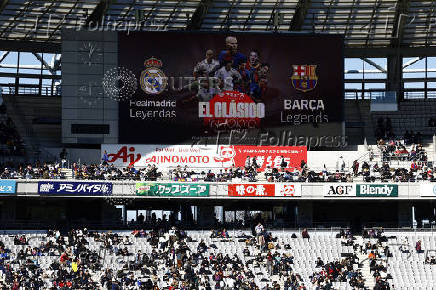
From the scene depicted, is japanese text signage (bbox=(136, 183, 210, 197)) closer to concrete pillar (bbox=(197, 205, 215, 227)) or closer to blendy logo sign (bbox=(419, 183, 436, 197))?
concrete pillar (bbox=(197, 205, 215, 227))

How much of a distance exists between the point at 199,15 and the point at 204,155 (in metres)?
8.04

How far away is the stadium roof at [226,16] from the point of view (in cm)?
5394

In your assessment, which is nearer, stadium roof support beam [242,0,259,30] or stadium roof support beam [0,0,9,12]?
stadium roof support beam [0,0,9,12]

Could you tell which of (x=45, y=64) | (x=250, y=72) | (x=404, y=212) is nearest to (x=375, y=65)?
(x=250, y=72)

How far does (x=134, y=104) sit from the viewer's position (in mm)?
54344

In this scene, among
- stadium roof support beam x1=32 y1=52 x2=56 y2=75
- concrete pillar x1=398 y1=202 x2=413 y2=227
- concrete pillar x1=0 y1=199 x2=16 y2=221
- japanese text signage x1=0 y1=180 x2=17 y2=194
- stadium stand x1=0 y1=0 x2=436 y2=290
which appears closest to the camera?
stadium stand x1=0 y1=0 x2=436 y2=290

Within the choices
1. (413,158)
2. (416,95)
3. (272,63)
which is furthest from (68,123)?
(416,95)

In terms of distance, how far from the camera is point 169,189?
5053 cm

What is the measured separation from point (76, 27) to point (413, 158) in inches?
787

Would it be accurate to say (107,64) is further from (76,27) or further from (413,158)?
(413,158)

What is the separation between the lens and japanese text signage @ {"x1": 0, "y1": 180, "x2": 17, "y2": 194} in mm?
49281

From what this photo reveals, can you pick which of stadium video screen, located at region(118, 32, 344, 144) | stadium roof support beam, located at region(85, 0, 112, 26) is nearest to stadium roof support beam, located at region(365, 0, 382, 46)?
stadium video screen, located at region(118, 32, 344, 144)

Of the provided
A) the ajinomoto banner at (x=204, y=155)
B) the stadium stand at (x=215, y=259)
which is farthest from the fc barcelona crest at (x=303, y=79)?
the stadium stand at (x=215, y=259)

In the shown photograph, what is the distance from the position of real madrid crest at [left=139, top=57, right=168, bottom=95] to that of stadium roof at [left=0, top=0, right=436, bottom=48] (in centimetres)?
266
